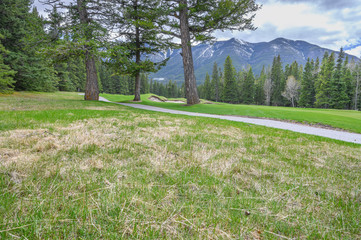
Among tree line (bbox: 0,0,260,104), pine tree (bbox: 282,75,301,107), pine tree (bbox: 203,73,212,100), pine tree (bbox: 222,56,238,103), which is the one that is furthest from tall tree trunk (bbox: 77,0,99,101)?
pine tree (bbox: 203,73,212,100)

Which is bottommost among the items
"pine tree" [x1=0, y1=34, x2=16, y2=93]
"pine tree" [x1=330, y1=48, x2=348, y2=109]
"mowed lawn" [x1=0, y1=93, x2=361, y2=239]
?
"mowed lawn" [x1=0, y1=93, x2=361, y2=239]

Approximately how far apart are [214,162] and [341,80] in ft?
170

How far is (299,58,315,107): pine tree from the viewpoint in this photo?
44.2 meters

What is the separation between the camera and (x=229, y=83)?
55344mm

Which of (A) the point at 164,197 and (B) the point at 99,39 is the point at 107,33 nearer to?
(B) the point at 99,39

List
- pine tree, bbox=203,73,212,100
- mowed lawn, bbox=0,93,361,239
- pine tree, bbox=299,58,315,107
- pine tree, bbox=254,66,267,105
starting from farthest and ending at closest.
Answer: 1. pine tree, bbox=203,73,212,100
2. pine tree, bbox=254,66,267,105
3. pine tree, bbox=299,58,315,107
4. mowed lawn, bbox=0,93,361,239

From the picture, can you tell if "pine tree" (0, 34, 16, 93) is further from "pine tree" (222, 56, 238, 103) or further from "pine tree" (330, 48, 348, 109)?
"pine tree" (330, 48, 348, 109)

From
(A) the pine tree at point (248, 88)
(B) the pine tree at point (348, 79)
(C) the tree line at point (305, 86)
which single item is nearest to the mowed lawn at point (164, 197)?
(C) the tree line at point (305, 86)

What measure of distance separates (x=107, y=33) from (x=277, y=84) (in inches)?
2304

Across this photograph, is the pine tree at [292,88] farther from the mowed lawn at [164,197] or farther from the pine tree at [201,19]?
the mowed lawn at [164,197]

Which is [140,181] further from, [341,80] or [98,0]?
[341,80]

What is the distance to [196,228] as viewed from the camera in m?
1.00

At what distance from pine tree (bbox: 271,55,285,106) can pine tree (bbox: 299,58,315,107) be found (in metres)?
8.18

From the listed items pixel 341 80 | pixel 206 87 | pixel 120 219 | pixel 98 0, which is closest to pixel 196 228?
pixel 120 219
